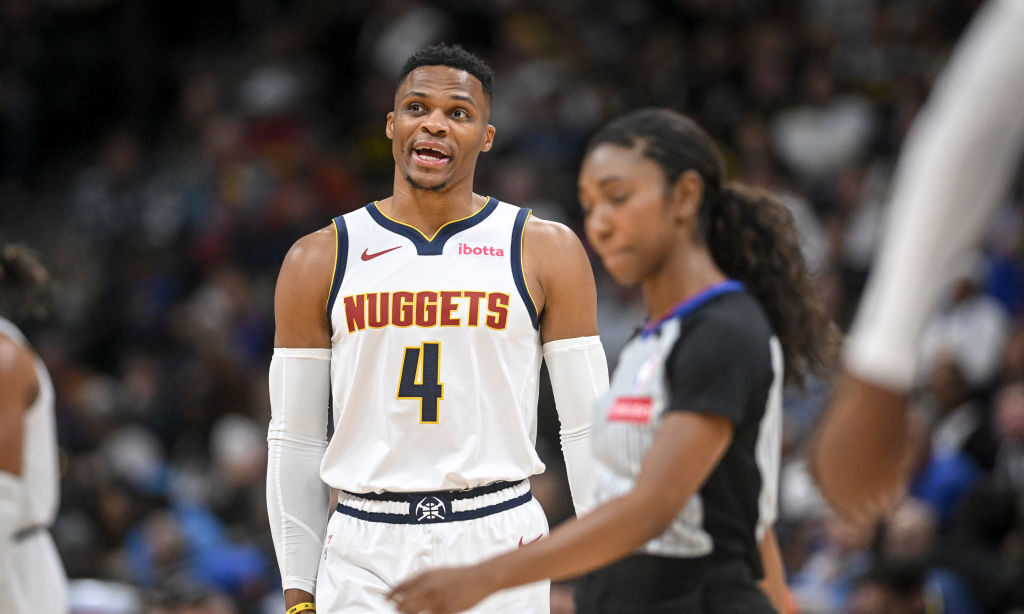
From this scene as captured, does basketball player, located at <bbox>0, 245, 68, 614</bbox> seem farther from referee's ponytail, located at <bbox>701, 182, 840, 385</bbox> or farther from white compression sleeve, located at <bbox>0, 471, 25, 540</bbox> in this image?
referee's ponytail, located at <bbox>701, 182, 840, 385</bbox>

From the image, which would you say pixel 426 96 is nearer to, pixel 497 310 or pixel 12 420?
pixel 497 310

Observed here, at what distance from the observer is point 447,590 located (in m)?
2.83

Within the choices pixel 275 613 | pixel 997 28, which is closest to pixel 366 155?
pixel 275 613

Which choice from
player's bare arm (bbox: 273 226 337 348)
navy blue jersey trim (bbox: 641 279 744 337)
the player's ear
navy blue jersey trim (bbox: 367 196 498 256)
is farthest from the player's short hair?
navy blue jersey trim (bbox: 641 279 744 337)

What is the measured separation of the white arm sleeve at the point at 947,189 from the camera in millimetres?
1420

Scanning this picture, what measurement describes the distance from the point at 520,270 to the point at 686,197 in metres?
1.28

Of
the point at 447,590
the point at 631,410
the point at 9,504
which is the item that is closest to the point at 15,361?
the point at 9,504

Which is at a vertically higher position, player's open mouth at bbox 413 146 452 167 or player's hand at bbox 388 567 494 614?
player's open mouth at bbox 413 146 452 167

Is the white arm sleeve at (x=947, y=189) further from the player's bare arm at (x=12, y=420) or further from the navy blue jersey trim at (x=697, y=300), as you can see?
the player's bare arm at (x=12, y=420)

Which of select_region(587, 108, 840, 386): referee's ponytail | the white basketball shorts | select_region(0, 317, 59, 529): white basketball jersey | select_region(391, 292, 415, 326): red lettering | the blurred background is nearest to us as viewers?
select_region(587, 108, 840, 386): referee's ponytail

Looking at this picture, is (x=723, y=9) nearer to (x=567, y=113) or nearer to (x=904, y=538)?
(x=567, y=113)

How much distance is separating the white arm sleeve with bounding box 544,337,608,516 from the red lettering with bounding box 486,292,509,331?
0.65 feet

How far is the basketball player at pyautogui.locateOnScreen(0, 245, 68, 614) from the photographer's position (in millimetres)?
4508

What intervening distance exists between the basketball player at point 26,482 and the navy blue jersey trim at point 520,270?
1.68 metres
